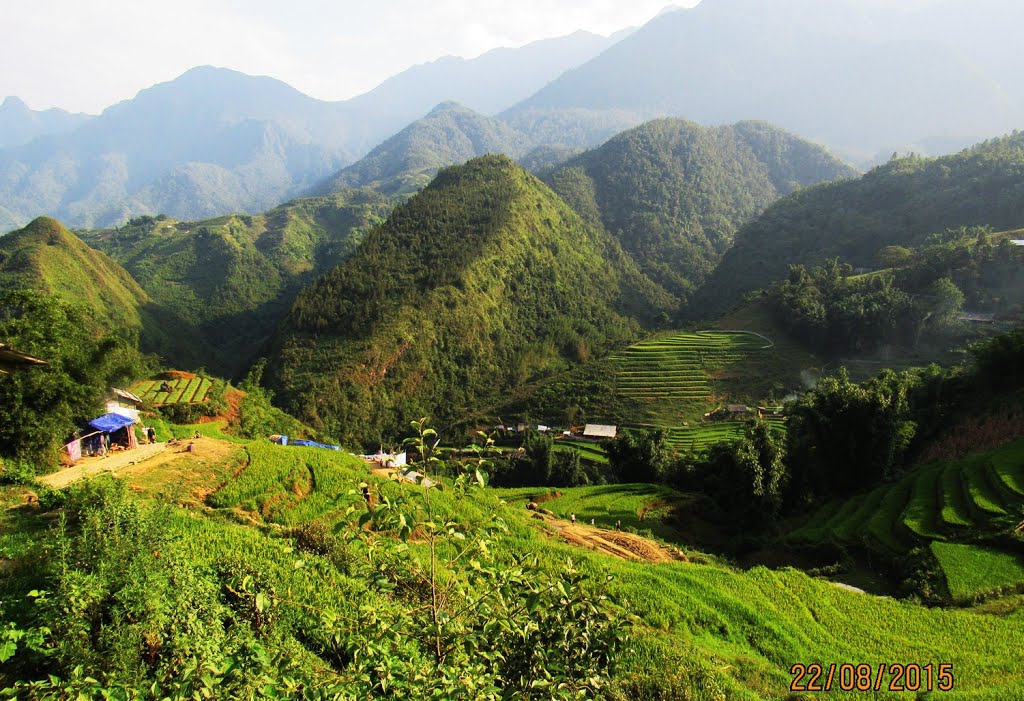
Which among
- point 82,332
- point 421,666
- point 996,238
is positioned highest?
point 996,238

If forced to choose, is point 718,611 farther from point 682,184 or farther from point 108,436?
point 682,184

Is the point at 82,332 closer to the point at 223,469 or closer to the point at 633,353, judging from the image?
the point at 223,469

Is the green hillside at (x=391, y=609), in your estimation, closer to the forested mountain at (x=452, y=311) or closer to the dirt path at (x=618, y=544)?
the dirt path at (x=618, y=544)

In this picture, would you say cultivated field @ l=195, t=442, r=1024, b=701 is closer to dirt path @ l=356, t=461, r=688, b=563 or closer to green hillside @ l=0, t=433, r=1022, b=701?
green hillside @ l=0, t=433, r=1022, b=701

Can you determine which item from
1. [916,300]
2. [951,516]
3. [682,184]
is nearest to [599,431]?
[951,516]

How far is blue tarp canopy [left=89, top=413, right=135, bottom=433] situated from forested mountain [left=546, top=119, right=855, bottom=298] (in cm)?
10193

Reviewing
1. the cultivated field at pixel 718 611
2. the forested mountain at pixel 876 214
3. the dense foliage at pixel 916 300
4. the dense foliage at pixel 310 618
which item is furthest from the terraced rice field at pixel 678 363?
the dense foliage at pixel 310 618

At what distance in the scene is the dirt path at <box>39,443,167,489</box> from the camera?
14.9 meters

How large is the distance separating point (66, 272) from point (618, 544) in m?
77.5

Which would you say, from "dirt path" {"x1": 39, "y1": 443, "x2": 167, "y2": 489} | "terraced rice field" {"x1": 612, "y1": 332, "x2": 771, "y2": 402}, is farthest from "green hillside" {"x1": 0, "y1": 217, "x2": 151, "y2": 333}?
"terraced rice field" {"x1": 612, "y1": 332, "x2": 771, "y2": 402}

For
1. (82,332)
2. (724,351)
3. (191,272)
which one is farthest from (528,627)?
(191,272)

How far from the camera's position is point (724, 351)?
55.8m

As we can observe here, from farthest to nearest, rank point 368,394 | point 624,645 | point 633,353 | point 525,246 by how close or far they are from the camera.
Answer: point 525,246 → point 633,353 → point 368,394 → point 624,645

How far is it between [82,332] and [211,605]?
17332mm
